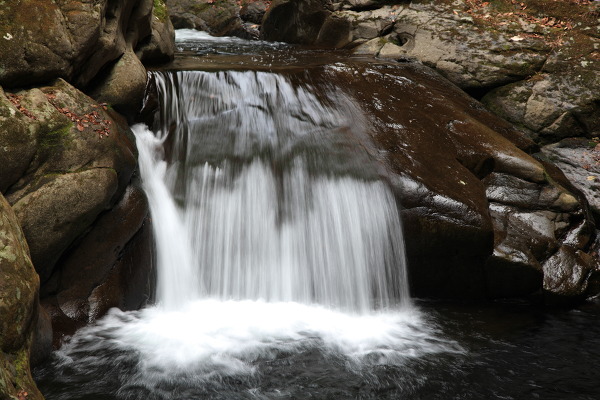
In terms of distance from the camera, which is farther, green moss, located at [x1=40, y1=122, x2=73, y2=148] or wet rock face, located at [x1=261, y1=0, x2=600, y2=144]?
wet rock face, located at [x1=261, y1=0, x2=600, y2=144]

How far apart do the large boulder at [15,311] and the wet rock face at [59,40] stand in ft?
5.59

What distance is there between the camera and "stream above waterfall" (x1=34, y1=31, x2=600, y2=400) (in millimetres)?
4777

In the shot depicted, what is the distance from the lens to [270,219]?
6504mm

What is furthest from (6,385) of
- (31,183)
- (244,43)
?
(244,43)

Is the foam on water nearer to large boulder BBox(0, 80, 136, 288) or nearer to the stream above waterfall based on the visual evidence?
the stream above waterfall

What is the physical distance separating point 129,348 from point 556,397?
4.00m

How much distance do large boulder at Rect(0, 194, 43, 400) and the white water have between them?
1336 millimetres

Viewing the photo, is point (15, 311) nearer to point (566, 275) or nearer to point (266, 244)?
point (266, 244)

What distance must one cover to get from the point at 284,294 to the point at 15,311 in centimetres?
320

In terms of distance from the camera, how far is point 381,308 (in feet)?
20.6

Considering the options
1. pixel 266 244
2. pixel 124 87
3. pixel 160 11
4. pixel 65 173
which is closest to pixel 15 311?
pixel 65 173

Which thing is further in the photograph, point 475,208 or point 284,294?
point 475,208

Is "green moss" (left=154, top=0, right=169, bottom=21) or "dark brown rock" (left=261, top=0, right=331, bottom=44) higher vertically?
"dark brown rock" (left=261, top=0, right=331, bottom=44)

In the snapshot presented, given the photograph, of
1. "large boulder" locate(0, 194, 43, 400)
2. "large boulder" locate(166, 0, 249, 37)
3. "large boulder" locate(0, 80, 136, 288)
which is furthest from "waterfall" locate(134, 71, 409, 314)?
"large boulder" locate(166, 0, 249, 37)
